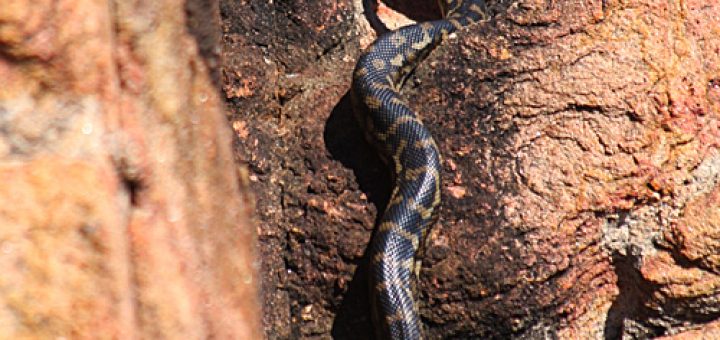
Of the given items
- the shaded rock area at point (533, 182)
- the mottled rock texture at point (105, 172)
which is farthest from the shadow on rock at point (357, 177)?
the mottled rock texture at point (105, 172)

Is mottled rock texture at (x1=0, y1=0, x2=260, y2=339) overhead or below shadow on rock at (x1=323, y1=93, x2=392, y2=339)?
overhead

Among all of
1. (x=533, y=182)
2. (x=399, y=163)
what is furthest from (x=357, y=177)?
(x=533, y=182)

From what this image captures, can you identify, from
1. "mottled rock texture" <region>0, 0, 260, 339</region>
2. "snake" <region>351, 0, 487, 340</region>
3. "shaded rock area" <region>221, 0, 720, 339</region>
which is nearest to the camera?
"mottled rock texture" <region>0, 0, 260, 339</region>

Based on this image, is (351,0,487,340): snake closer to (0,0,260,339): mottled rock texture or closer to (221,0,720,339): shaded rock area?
(221,0,720,339): shaded rock area

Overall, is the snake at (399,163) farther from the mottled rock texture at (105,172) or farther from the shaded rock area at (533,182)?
the mottled rock texture at (105,172)

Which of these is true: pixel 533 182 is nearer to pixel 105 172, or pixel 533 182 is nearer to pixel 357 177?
pixel 357 177

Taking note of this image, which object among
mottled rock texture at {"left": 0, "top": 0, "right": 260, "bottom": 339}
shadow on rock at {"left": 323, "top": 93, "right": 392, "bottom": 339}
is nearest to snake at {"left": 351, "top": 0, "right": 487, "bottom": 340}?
shadow on rock at {"left": 323, "top": 93, "right": 392, "bottom": 339}

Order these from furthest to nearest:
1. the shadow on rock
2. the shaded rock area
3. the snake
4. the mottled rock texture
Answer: the shadow on rock → the shaded rock area → the snake → the mottled rock texture

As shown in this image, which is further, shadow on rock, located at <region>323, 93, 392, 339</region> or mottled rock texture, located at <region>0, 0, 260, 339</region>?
shadow on rock, located at <region>323, 93, 392, 339</region>
